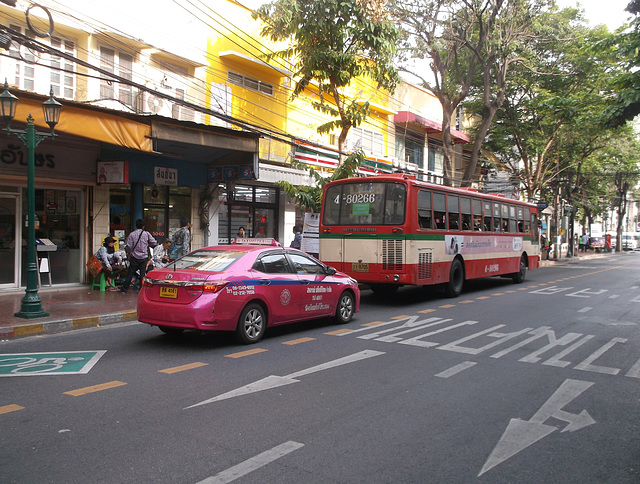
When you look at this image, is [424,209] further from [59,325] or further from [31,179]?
[31,179]

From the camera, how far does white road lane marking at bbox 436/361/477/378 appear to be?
644cm

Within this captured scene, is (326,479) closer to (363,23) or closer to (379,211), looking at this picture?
(379,211)

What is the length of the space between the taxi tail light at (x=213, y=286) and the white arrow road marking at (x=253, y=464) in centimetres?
356

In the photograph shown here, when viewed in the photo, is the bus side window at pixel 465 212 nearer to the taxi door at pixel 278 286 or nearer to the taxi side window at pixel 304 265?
the taxi side window at pixel 304 265

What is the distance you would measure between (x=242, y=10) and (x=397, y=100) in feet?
36.0

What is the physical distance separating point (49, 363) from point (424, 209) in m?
8.95

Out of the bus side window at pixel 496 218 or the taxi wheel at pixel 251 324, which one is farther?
the bus side window at pixel 496 218

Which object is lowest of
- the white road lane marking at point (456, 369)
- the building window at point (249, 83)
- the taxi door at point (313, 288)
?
the white road lane marking at point (456, 369)

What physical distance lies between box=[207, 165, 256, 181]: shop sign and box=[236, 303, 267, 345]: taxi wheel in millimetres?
8399

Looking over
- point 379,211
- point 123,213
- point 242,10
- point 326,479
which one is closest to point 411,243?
point 379,211

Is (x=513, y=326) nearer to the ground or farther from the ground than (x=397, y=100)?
nearer to the ground

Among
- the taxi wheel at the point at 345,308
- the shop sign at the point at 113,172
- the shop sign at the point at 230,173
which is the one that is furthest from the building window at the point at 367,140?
the taxi wheel at the point at 345,308

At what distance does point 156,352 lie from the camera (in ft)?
24.7

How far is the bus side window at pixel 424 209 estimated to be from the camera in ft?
42.3
